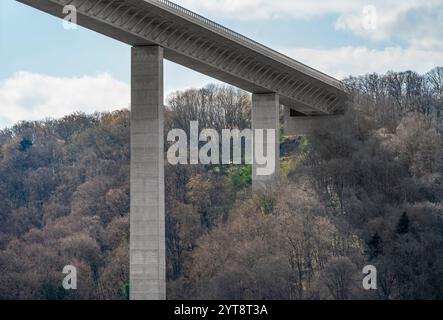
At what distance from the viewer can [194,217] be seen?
100250 mm

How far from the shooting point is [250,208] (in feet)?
293

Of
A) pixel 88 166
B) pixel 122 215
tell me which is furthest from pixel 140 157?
pixel 88 166

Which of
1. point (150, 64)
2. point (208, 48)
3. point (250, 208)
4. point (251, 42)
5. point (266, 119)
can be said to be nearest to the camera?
point (150, 64)

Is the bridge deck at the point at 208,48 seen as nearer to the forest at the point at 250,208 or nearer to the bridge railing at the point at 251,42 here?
the bridge railing at the point at 251,42

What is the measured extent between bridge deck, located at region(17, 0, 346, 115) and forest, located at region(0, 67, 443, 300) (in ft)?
9.74

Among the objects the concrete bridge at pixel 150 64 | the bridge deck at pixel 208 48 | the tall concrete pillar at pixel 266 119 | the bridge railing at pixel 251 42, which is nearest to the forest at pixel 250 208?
the tall concrete pillar at pixel 266 119

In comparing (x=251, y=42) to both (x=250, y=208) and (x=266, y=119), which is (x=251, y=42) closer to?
(x=266, y=119)

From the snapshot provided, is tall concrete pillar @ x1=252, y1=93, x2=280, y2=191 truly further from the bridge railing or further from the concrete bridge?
the concrete bridge

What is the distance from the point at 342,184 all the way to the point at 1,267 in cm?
2412

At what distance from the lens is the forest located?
77.7m

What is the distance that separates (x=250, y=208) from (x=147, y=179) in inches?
653

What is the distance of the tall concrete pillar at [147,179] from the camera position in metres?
73.1

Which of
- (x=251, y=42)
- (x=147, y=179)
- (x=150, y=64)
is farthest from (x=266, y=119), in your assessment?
(x=147, y=179)
